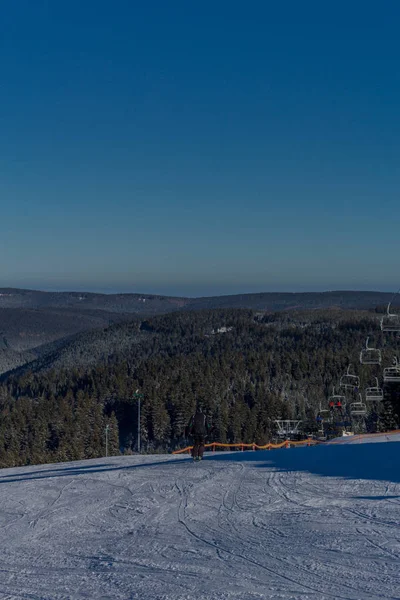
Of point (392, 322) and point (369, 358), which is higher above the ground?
point (392, 322)

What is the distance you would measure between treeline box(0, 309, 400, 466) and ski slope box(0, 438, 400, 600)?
26.1 m

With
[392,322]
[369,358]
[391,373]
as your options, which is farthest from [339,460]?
[369,358]

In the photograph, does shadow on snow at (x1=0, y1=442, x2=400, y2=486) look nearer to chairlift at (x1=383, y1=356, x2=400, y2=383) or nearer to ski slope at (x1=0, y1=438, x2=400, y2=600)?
ski slope at (x1=0, y1=438, x2=400, y2=600)

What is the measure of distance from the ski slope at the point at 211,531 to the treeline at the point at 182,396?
26.1 m

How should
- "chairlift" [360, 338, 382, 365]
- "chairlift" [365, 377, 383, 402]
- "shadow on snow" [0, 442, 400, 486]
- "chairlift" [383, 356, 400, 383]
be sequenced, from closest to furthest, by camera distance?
"shadow on snow" [0, 442, 400, 486], "chairlift" [383, 356, 400, 383], "chairlift" [360, 338, 382, 365], "chairlift" [365, 377, 383, 402]

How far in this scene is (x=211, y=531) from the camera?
33.7 feet

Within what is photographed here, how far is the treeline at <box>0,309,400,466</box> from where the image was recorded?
60.6 m

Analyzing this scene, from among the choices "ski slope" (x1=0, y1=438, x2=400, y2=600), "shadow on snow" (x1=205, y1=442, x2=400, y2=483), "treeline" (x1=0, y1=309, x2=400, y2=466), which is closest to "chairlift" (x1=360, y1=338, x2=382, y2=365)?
"shadow on snow" (x1=205, y1=442, x2=400, y2=483)

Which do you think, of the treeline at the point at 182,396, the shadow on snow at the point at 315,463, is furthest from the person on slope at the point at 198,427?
the treeline at the point at 182,396

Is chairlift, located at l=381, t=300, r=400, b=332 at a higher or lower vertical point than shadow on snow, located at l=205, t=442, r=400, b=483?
higher

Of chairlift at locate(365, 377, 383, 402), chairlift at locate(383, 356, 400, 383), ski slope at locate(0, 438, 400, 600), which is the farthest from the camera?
chairlift at locate(365, 377, 383, 402)

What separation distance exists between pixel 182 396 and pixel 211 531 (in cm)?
6368

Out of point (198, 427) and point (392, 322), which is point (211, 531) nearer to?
point (198, 427)

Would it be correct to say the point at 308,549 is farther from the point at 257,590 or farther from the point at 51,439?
the point at 51,439
